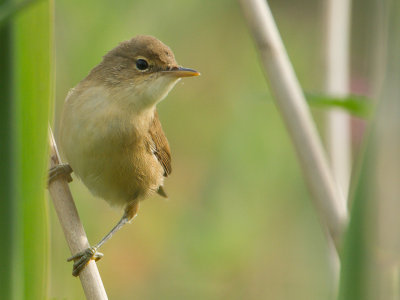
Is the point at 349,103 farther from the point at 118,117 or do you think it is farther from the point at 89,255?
the point at 118,117

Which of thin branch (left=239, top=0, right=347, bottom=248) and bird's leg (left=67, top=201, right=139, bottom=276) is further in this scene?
thin branch (left=239, top=0, right=347, bottom=248)

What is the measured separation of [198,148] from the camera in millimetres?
3863

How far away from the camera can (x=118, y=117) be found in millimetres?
2146

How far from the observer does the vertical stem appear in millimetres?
2363

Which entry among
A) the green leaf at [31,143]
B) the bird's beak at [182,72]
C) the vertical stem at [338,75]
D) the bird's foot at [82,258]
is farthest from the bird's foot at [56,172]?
the vertical stem at [338,75]

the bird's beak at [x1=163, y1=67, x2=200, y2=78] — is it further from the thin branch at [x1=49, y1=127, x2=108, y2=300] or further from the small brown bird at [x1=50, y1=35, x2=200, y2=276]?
the thin branch at [x1=49, y1=127, x2=108, y2=300]

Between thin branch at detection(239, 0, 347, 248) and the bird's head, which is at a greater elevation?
the bird's head

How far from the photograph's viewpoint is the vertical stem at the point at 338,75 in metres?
2.36

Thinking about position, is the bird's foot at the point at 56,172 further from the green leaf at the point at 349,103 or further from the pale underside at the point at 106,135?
the green leaf at the point at 349,103

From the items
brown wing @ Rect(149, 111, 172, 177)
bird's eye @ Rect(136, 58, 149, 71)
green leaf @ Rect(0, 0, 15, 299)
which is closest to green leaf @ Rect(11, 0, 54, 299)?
green leaf @ Rect(0, 0, 15, 299)

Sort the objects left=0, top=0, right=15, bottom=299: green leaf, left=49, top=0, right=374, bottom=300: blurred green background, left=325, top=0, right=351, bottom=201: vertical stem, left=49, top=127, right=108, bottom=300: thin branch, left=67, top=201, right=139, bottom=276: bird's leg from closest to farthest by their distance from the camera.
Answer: left=0, top=0, right=15, bottom=299: green leaf → left=49, top=127, right=108, bottom=300: thin branch → left=67, top=201, right=139, bottom=276: bird's leg → left=325, top=0, right=351, bottom=201: vertical stem → left=49, top=0, right=374, bottom=300: blurred green background

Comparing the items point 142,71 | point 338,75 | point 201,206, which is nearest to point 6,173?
point 142,71

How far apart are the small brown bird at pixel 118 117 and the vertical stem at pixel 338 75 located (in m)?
0.60

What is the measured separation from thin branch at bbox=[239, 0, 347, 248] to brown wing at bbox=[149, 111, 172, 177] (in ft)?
2.38
